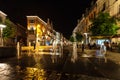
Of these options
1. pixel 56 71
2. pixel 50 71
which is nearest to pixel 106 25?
pixel 56 71

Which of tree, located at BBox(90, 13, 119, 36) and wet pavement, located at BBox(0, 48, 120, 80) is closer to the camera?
wet pavement, located at BBox(0, 48, 120, 80)

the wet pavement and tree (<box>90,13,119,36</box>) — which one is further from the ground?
tree (<box>90,13,119,36</box>)

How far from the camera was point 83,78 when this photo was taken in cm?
1027

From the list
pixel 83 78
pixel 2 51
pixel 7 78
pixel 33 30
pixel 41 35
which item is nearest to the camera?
pixel 7 78

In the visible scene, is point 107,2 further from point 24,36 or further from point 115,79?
point 24,36

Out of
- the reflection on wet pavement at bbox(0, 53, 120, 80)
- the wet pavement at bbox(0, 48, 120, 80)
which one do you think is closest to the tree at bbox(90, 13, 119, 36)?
the wet pavement at bbox(0, 48, 120, 80)

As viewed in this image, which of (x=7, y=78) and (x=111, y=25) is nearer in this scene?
(x=7, y=78)

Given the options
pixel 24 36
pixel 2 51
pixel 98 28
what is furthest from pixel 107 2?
pixel 24 36

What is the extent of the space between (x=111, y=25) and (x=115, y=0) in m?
7.60

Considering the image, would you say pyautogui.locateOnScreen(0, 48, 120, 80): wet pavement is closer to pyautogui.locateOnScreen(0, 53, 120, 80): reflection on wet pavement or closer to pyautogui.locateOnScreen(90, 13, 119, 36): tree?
pyautogui.locateOnScreen(0, 53, 120, 80): reflection on wet pavement

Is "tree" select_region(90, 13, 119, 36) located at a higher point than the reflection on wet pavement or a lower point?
higher

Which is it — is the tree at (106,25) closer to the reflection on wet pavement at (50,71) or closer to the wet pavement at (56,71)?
the wet pavement at (56,71)

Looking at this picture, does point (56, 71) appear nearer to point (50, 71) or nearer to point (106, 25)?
point (50, 71)

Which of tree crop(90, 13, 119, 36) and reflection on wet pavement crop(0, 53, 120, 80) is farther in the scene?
tree crop(90, 13, 119, 36)
